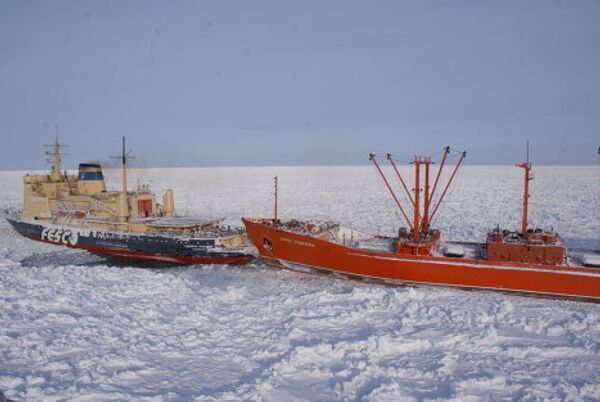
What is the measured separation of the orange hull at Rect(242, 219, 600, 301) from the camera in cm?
1328

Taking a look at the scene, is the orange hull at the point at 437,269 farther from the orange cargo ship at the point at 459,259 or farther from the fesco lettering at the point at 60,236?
the fesco lettering at the point at 60,236

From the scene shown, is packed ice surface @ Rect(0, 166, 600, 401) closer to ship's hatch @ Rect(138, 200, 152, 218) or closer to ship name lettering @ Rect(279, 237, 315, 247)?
ship name lettering @ Rect(279, 237, 315, 247)

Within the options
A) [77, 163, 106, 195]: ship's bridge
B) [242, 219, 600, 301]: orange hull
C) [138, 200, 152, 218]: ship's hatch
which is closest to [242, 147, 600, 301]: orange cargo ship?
[242, 219, 600, 301]: orange hull

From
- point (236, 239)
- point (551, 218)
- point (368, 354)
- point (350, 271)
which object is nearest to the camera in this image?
point (368, 354)

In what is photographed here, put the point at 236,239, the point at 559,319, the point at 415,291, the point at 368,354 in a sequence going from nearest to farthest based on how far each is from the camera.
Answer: the point at 368,354 < the point at 559,319 < the point at 415,291 < the point at 236,239

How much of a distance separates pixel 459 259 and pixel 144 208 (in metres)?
15.2

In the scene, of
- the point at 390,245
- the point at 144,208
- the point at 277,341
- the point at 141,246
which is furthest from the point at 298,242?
the point at 144,208

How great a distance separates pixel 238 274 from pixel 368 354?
852 centimetres

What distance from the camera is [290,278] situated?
15633 mm

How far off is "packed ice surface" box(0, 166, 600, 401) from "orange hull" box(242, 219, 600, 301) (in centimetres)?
51

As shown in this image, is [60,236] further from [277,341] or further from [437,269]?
[437,269]

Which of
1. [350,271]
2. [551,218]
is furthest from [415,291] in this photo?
[551,218]

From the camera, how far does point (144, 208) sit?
21969 millimetres

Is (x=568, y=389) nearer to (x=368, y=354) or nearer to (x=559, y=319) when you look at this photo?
(x=368, y=354)
